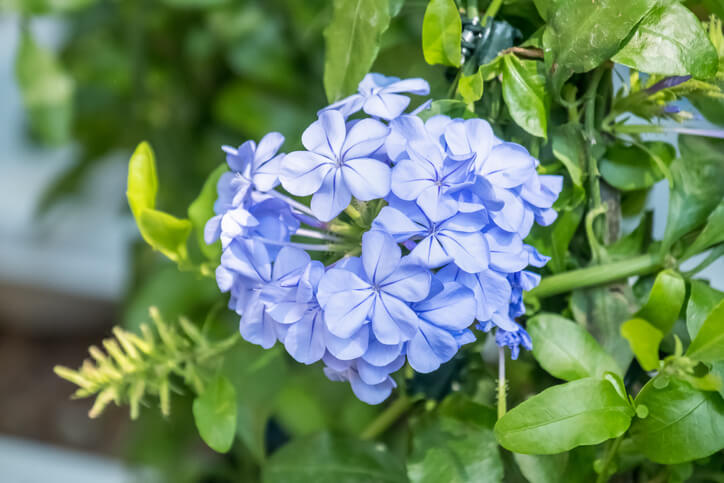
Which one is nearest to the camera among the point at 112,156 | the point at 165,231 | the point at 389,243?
the point at 389,243

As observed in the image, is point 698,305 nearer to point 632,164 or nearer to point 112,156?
point 632,164

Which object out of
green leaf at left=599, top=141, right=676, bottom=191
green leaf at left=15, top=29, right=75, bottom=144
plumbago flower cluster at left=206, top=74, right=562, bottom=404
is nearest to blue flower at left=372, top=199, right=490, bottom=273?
plumbago flower cluster at left=206, top=74, right=562, bottom=404

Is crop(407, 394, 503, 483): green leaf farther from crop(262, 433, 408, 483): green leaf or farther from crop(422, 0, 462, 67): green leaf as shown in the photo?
crop(422, 0, 462, 67): green leaf

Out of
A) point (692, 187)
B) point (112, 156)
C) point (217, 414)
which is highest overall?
point (692, 187)

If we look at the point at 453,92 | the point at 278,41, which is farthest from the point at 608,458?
the point at 278,41

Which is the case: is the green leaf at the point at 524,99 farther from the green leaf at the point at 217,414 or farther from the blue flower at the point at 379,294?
the green leaf at the point at 217,414

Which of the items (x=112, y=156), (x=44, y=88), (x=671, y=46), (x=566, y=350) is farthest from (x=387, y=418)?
(x=112, y=156)

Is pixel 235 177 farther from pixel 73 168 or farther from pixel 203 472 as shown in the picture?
pixel 73 168

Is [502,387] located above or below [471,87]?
below
